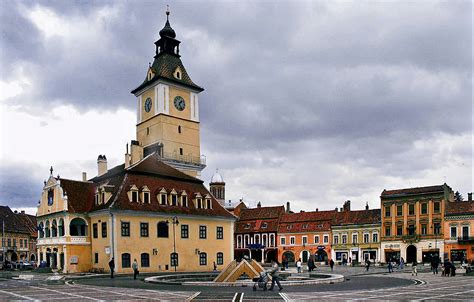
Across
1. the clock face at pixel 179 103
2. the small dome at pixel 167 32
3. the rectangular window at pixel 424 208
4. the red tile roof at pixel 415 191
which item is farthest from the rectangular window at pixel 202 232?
the rectangular window at pixel 424 208

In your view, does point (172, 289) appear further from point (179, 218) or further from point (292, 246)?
point (292, 246)

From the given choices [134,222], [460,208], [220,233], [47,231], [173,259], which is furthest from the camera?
[460,208]

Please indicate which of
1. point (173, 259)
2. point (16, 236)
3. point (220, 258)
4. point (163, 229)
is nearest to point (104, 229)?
point (163, 229)

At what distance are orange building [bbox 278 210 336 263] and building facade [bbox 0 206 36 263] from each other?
Result: 4785 centimetres

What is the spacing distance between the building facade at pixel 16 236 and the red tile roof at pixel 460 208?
72184 millimetres

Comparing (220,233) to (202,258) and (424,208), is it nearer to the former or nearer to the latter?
(202,258)

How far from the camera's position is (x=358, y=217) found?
8338 centimetres

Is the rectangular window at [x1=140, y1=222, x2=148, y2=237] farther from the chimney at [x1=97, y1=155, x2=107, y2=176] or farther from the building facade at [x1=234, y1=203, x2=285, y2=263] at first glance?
the building facade at [x1=234, y1=203, x2=285, y2=263]

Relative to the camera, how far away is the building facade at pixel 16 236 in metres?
91.4

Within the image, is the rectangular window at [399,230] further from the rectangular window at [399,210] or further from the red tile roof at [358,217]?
the red tile roof at [358,217]

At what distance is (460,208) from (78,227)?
52270 millimetres

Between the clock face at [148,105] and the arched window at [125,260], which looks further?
the clock face at [148,105]

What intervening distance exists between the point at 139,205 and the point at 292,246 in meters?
44.4

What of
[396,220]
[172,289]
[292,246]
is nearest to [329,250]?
[292,246]
